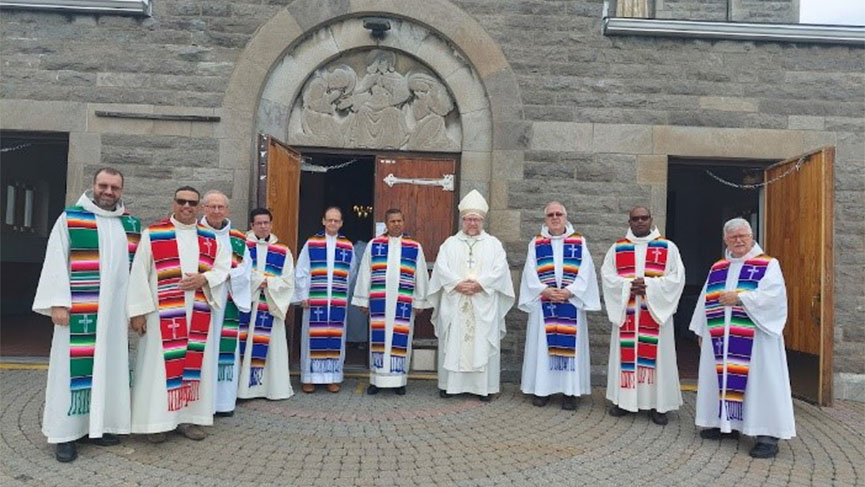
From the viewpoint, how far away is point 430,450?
451 centimetres

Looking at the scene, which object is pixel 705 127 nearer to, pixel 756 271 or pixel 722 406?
pixel 756 271

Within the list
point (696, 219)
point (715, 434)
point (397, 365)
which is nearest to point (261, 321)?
point (397, 365)

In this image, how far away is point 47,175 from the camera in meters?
12.3

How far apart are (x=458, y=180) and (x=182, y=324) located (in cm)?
364

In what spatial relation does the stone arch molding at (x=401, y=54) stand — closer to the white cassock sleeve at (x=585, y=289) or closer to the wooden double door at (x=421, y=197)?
the wooden double door at (x=421, y=197)

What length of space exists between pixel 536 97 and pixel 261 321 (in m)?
3.87

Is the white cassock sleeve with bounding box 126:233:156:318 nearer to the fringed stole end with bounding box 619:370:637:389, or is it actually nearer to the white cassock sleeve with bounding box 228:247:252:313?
the white cassock sleeve with bounding box 228:247:252:313

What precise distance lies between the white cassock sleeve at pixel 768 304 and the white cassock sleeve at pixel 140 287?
174 inches

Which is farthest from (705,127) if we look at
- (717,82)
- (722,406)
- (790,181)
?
(722,406)

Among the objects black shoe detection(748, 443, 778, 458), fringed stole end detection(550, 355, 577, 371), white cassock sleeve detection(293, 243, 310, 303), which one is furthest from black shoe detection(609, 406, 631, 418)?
white cassock sleeve detection(293, 243, 310, 303)

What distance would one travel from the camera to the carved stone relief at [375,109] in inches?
279

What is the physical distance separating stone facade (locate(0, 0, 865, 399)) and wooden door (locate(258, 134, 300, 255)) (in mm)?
490

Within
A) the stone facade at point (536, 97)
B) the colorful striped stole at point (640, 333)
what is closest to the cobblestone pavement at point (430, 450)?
the colorful striped stole at point (640, 333)

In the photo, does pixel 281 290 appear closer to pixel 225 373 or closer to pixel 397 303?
pixel 225 373
